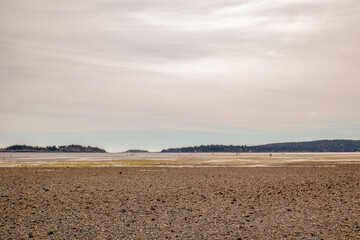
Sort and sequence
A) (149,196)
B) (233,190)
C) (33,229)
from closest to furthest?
1. (33,229)
2. (149,196)
3. (233,190)

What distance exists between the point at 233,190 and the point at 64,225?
15200 millimetres

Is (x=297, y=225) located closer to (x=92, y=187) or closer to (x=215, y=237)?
(x=215, y=237)

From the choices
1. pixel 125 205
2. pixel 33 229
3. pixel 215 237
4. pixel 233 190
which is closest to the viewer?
pixel 215 237

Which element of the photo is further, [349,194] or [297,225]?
[349,194]

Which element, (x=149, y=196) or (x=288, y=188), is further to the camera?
(x=288, y=188)

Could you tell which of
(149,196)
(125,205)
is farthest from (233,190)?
(125,205)

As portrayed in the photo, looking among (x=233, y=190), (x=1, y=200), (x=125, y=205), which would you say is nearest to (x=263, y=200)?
(x=233, y=190)

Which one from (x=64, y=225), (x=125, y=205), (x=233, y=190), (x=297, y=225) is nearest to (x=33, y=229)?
(x=64, y=225)

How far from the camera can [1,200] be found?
23016mm

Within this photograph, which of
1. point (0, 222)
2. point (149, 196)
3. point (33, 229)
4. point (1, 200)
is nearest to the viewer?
point (33, 229)

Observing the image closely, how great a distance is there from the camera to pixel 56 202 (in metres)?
22.2

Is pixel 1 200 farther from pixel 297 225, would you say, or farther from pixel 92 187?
pixel 297 225

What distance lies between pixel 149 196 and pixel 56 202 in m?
6.27

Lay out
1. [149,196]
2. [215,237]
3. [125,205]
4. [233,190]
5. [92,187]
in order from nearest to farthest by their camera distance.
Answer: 1. [215,237]
2. [125,205]
3. [149,196]
4. [233,190]
5. [92,187]
